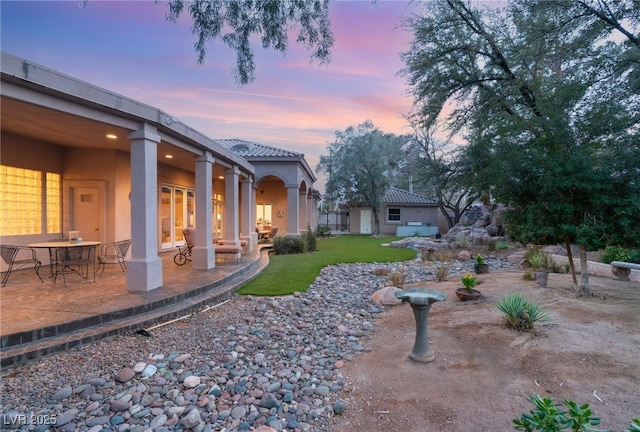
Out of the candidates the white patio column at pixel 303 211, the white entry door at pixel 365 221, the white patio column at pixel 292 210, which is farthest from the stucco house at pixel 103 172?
the white entry door at pixel 365 221

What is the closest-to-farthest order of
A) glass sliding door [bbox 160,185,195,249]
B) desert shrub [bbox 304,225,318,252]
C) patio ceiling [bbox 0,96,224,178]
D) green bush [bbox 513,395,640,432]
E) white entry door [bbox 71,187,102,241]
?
green bush [bbox 513,395,640,432], patio ceiling [bbox 0,96,224,178], white entry door [bbox 71,187,102,241], glass sliding door [bbox 160,185,195,249], desert shrub [bbox 304,225,318,252]

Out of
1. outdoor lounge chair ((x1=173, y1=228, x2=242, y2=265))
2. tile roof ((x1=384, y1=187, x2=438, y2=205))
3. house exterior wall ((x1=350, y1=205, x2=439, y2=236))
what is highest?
tile roof ((x1=384, y1=187, x2=438, y2=205))

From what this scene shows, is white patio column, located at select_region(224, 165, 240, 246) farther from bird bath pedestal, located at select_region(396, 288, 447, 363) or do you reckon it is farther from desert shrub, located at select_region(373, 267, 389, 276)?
bird bath pedestal, located at select_region(396, 288, 447, 363)

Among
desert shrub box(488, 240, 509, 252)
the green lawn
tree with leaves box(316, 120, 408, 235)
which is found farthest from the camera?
tree with leaves box(316, 120, 408, 235)

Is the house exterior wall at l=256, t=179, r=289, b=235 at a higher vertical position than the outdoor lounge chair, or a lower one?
higher

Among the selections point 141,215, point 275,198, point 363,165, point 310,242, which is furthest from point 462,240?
point 141,215

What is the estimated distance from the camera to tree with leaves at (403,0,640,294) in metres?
5.77

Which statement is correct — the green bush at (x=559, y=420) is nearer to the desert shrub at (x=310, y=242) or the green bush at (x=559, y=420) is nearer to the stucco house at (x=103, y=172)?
the stucco house at (x=103, y=172)

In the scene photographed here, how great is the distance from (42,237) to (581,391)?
10.2 metres

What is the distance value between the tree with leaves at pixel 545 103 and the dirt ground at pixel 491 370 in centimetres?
173

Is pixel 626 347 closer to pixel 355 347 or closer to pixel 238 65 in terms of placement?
pixel 355 347

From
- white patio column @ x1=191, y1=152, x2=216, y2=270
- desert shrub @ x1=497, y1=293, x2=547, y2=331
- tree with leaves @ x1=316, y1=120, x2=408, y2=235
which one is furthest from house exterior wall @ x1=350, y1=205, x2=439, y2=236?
desert shrub @ x1=497, y1=293, x2=547, y2=331

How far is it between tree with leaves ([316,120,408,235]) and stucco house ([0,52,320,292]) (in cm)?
1440

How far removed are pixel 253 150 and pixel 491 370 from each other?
48.0 feet
